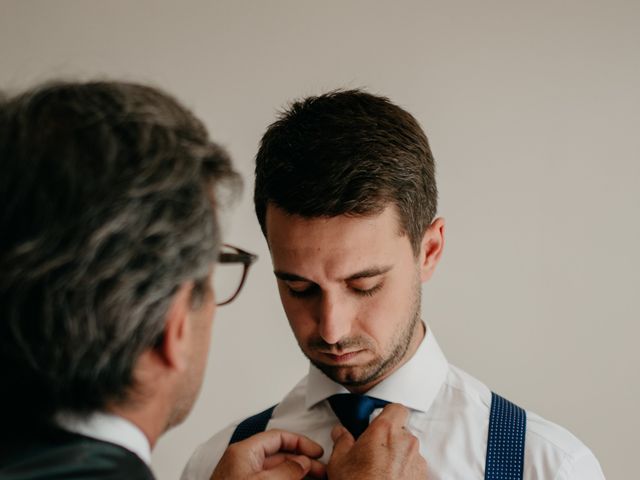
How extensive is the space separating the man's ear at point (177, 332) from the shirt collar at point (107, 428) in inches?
3.4

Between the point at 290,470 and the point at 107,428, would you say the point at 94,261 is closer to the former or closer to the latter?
the point at 107,428

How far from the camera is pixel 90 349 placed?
34.6 inches

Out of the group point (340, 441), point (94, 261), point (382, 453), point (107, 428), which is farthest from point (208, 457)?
point (94, 261)

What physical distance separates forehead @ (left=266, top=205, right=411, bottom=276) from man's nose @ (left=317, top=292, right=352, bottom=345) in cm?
5

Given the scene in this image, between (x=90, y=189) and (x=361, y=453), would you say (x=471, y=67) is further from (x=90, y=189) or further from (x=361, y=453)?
(x=90, y=189)

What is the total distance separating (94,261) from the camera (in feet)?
2.77

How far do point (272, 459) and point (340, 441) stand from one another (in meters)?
0.12

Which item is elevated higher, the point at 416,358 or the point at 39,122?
the point at 39,122

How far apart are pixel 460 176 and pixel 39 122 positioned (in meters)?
1.42

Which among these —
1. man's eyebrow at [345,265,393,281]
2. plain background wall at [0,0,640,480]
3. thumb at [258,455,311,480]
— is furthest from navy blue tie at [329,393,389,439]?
plain background wall at [0,0,640,480]

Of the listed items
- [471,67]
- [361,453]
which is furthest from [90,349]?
[471,67]

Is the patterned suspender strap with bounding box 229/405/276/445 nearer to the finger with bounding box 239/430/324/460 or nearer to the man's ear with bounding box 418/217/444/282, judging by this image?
the finger with bounding box 239/430/324/460

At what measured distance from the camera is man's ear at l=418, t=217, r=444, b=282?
1492 mm

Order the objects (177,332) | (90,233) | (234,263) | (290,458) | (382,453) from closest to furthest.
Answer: (90,233) → (177,332) → (234,263) → (382,453) → (290,458)
